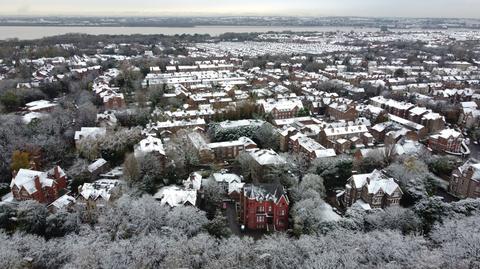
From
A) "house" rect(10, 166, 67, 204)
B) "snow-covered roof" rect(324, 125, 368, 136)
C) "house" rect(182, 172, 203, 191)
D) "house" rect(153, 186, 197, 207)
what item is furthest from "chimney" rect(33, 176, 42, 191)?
"snow-covered roof" rect(324, 125, 368, 136)

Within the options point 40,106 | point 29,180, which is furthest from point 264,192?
point 40,106

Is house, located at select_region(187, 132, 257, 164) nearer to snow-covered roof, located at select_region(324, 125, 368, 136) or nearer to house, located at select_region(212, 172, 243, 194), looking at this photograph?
house, located at select_region(212, 172, 243, 194)

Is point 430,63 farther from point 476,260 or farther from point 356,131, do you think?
point 476,260

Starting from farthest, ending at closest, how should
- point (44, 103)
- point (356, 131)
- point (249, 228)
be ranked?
point (44, 103) → point (356, 131) → point (249, 228)

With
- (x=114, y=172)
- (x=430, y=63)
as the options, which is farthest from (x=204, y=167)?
(x=430, y=63)

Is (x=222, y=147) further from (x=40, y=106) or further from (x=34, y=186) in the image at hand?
(x=40, y=106)

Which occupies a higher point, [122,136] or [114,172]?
[122,136]

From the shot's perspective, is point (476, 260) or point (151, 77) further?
point (151, 77)
